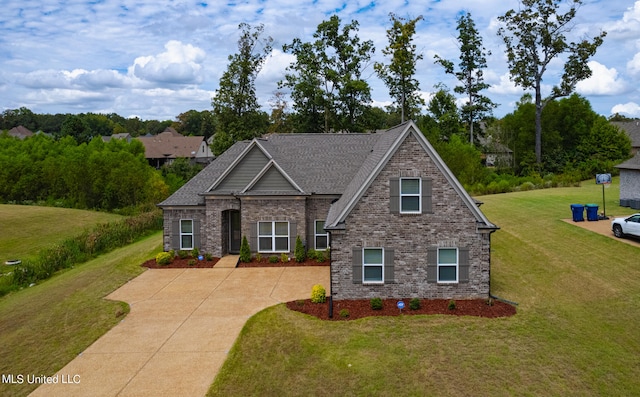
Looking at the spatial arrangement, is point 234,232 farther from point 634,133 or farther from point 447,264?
point 634,133

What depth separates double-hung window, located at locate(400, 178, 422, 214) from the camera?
16906 millimetres

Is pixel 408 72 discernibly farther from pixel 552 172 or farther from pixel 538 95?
pixel 552 172

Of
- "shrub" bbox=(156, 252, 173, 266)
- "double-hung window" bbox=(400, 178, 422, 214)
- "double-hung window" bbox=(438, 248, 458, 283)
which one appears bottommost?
"shrub" bbox=(156, 252, 173, 266)


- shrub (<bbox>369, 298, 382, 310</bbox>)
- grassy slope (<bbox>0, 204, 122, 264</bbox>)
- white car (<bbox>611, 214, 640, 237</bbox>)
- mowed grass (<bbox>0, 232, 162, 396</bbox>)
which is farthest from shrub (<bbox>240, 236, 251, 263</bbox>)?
white car (<bbox>611, 214, 640, 237</bbox>)

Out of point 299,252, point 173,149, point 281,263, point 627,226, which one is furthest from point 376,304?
point 173,149

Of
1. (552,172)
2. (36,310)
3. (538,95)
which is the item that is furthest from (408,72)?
(36,310)

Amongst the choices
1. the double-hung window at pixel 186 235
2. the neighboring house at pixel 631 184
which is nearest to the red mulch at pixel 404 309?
the double-hung window at pixel 186 235

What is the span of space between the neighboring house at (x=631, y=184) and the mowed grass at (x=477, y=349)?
11.3 meters

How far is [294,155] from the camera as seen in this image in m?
27.2

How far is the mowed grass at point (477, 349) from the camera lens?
11.4 meters

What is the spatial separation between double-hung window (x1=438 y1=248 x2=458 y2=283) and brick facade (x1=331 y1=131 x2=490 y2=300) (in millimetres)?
219

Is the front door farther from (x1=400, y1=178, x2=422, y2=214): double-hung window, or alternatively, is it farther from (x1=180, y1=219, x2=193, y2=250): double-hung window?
(x1=400, y1=178, x2=422, y2=214): double-hung window

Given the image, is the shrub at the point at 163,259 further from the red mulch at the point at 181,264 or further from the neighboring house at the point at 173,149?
the neighboring house at the point at 173,149

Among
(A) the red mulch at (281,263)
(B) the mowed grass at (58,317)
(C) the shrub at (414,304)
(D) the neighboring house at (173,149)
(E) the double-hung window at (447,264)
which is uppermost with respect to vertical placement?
(D) the neighboring house at (173,149)
